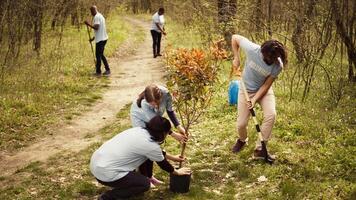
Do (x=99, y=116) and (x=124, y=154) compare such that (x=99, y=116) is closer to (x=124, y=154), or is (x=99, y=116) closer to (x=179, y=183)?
(x=179, y=183)

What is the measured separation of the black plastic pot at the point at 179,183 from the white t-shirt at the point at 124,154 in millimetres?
550

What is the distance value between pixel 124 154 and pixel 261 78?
96.5 inches

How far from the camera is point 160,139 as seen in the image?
18.4 ft

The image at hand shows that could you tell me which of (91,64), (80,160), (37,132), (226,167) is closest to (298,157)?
(226,167)

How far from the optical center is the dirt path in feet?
26.1

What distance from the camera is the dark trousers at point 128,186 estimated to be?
565 cm

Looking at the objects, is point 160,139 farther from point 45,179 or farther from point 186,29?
point 186,29

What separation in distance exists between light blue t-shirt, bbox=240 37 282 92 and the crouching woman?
187 centimetres

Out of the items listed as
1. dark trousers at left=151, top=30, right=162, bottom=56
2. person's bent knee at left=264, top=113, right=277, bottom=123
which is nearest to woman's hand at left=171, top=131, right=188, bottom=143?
person's bent knee at left=264, top=113, right=277, bottom=123

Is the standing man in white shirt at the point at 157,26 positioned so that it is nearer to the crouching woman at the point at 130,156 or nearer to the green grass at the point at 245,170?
the green grass at the point at 245,170

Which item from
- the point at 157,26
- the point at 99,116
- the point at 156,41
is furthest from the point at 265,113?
the point at 156,41

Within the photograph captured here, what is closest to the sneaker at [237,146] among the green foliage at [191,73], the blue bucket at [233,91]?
the green foliage at [191,73]

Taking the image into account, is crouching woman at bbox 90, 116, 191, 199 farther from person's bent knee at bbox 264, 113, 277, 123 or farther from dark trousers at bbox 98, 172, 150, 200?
person's bent knee at bbox 264, 113, 277, 123

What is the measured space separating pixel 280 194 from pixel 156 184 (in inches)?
67.3
